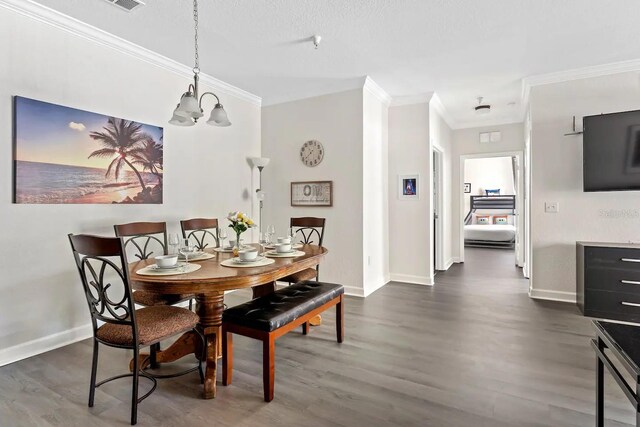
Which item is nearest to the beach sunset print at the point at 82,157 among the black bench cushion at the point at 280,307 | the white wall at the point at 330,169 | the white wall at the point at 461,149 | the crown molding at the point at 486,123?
the white wall at the point at 330,169

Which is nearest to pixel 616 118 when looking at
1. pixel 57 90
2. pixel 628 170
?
pixel 628 170

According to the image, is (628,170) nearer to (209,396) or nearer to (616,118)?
(616,118)

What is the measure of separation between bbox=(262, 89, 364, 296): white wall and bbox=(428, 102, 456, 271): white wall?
1.25m

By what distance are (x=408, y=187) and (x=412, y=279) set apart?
134 cm

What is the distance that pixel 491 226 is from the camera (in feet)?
30.2

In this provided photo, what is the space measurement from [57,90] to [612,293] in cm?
540

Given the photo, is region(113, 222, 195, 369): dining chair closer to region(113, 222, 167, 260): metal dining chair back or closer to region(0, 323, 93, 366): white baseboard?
region(113, 222, 167, 260): metal dining chair back

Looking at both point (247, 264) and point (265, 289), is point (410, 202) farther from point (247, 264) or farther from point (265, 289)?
point (247, 264)

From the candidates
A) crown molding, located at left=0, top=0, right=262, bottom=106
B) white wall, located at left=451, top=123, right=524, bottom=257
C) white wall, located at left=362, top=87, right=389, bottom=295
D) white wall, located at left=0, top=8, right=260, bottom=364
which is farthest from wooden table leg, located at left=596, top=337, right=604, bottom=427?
white wall, located at left=451, top=123, right=524, bottom=257

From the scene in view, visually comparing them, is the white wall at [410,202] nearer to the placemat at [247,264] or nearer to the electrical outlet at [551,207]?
the electrical outlet at [551,207]

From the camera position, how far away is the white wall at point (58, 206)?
96.8 inches

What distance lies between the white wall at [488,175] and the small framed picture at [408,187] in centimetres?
655

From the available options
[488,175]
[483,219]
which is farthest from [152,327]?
[488,175]

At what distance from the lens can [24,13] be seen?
2506 millimetres
